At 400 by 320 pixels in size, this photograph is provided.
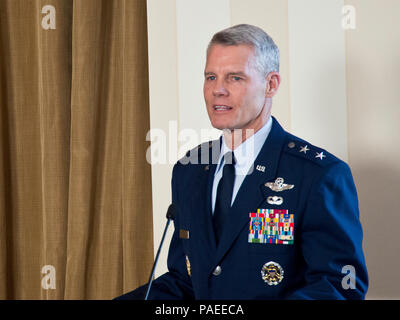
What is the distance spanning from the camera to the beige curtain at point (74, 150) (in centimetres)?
192

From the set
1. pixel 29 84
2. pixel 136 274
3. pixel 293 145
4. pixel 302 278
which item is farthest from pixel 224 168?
pixel 29 84

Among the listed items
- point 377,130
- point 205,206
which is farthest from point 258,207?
point 377,130

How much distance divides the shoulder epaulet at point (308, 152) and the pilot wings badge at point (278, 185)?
0.08 m

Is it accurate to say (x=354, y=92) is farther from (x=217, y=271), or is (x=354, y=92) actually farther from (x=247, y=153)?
(x=217, y=271)

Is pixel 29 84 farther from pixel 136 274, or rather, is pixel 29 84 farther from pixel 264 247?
pixel 264 247

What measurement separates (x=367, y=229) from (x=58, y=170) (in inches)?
47.5

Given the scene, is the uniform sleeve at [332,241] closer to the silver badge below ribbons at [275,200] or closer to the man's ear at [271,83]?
the silver badge below ribbons at [275,200]

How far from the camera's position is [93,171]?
6.51 ft

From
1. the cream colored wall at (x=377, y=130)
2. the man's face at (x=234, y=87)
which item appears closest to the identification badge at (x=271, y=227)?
the man's face at (x=234, y=87)

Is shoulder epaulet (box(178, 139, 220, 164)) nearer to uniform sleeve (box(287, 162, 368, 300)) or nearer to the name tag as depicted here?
the name tag

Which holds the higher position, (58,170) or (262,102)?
(262,102)

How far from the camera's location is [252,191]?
4.22ft

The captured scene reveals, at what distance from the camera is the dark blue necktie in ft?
4.31
